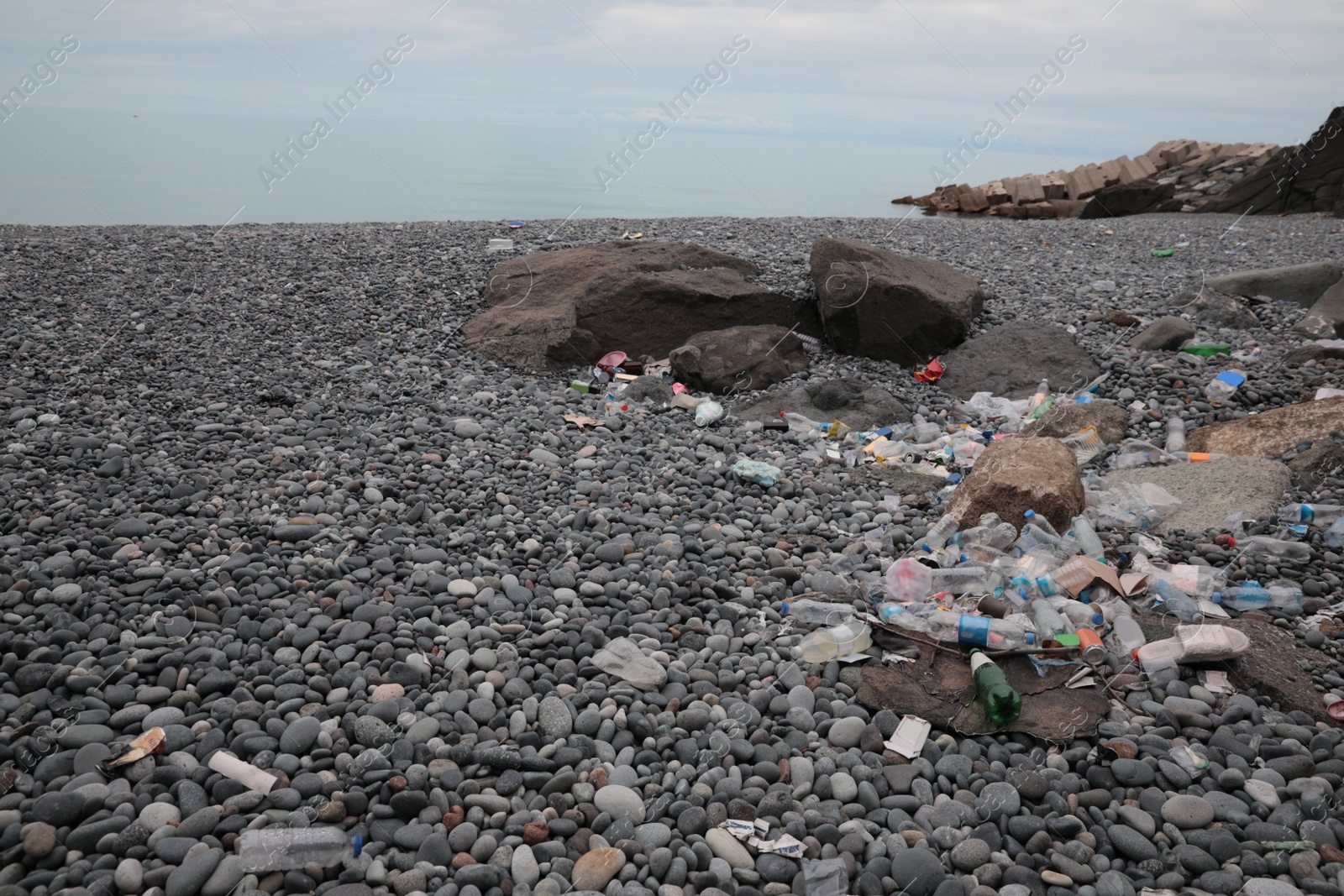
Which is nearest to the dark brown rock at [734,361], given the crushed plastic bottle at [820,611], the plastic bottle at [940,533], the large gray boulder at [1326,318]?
the plastic bottle at [940,533]

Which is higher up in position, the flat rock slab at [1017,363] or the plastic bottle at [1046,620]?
the flat rock slab at [1017,363]

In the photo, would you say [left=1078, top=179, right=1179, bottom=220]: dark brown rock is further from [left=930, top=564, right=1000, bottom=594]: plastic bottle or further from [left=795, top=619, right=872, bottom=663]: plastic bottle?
[left=795, top=619, right=872, bottom=663]: plastic bottle

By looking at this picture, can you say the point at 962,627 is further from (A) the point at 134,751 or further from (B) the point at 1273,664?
(A) the point at 134,751

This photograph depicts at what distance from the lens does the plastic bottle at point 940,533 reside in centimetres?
340

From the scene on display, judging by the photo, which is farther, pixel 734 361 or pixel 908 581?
pixel 734 361

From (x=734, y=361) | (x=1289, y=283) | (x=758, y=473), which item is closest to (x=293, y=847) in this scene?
(x=758, y=473)

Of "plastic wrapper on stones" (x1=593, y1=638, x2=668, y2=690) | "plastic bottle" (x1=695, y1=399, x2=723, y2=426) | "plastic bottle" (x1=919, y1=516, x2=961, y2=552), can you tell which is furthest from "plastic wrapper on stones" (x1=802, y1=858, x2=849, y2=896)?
"plastic bottle" (x1=695, y1=399, x2=723, y2=426)

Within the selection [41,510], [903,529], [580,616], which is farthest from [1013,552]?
[41,510]

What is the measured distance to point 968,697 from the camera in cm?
253

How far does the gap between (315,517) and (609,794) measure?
6.36 ft

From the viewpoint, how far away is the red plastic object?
229 inches

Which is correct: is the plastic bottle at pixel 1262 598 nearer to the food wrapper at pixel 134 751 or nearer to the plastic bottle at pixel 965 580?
the plastic bottle at pixel 965 580

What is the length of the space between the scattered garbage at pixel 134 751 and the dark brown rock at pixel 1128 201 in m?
15.6

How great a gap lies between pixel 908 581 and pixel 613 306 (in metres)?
3.72
